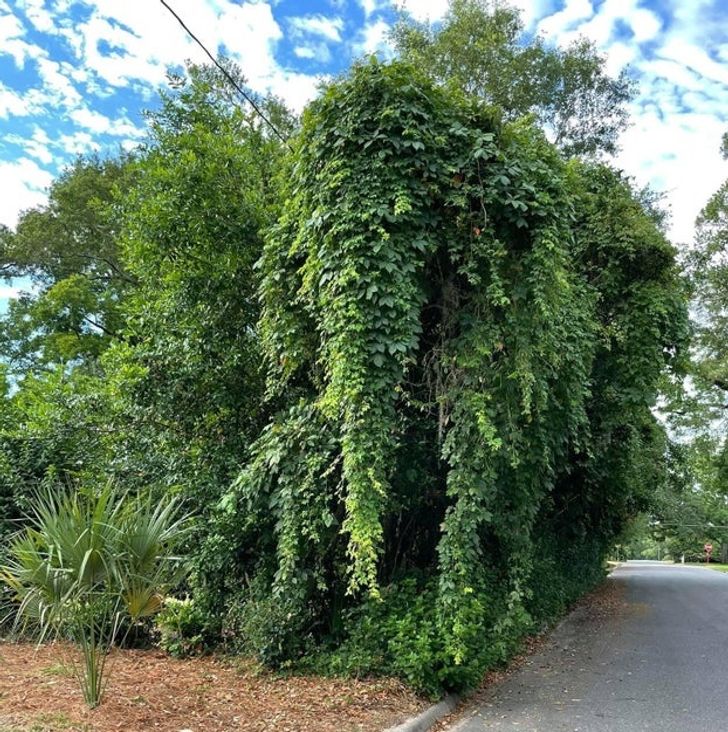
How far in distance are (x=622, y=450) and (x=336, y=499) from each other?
7.02 metres

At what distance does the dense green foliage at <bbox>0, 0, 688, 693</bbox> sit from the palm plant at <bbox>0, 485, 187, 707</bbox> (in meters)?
1.43

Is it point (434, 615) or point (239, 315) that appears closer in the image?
point (434, 615)

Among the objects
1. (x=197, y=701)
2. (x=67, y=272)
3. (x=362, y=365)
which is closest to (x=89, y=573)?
(x=197, y=701)

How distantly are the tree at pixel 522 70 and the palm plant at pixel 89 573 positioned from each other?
12.2 m

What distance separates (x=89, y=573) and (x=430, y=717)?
122 inches

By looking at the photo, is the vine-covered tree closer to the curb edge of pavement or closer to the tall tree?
the curb edge of pavement

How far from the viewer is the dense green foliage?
5.73 m

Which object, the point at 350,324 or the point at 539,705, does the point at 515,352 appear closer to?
the point at 350,324

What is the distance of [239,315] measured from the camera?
26.7ft

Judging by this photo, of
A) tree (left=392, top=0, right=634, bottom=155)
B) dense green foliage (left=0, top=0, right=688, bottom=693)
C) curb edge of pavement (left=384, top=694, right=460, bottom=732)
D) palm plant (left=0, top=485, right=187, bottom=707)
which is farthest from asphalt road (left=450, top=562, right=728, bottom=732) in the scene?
tree (left=392, top=0, right=634, bottom=155)

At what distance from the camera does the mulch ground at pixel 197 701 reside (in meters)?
4.47

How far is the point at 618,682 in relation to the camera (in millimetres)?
6699

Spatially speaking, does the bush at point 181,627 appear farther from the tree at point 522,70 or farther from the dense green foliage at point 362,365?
the tree at point 522,70

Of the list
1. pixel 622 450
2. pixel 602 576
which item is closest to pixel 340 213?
pixel 622 450
